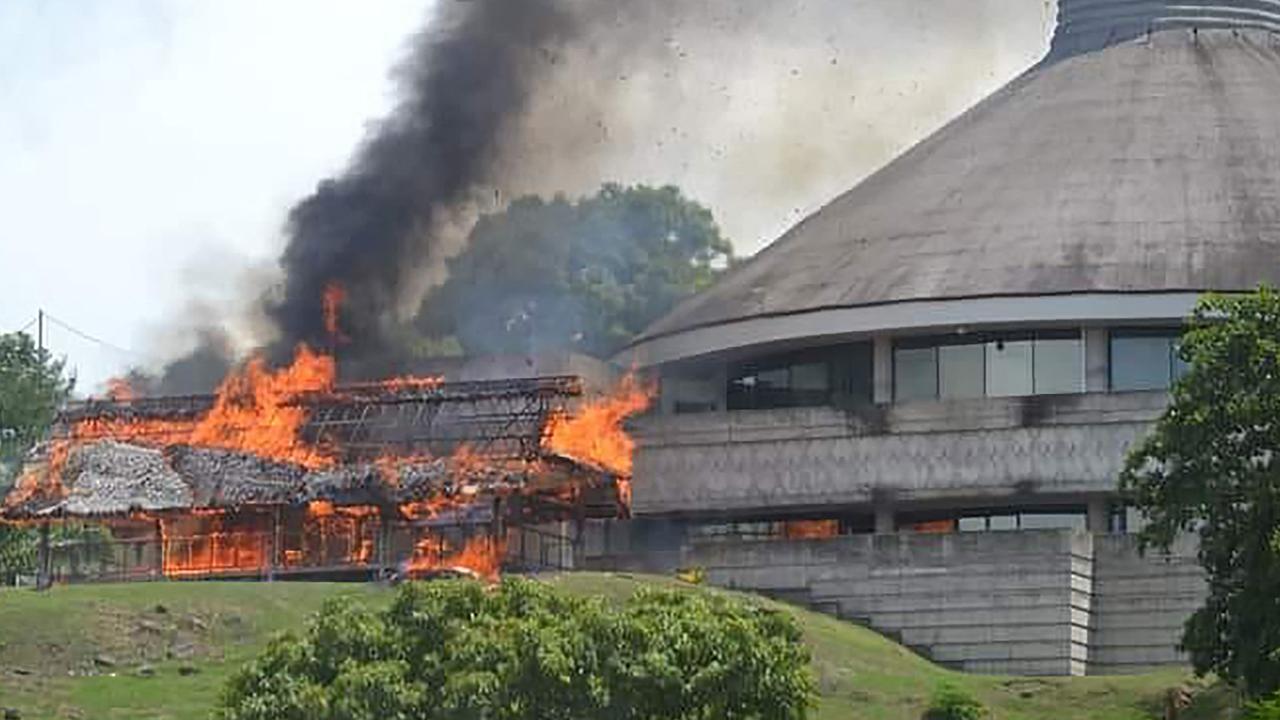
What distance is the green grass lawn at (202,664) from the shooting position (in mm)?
59094

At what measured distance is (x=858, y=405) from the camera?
259 feet

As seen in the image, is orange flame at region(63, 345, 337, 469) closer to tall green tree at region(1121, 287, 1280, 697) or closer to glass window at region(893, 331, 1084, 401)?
glass window at region(893, 331, 1084, 401)

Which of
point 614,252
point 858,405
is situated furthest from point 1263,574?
point 614,252

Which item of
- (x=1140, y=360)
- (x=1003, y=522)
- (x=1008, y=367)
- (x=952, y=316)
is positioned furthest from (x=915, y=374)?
(x=1140, y=360)

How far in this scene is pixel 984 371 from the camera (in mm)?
81188

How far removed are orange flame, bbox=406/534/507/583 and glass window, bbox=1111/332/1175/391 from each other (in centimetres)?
1515

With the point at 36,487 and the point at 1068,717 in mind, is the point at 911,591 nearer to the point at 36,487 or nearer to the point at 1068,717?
the point at 1068,717

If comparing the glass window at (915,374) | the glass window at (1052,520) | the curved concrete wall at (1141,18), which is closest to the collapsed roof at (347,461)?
the glass window at (915,374)

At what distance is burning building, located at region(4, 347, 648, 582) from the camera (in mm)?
77125

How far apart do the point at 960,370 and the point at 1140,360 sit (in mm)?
4257

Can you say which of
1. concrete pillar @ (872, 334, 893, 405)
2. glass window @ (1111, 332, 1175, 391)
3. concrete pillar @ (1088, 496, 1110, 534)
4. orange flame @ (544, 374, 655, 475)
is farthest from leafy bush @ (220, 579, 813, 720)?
concrete pillar @ (872, 334, 893, 405)

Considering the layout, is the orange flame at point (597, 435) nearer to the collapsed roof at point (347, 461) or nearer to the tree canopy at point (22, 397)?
the collapsed roof at point (347, 461)

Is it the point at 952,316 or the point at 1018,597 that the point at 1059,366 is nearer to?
the point at 952,316

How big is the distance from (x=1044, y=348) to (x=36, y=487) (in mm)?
23681
